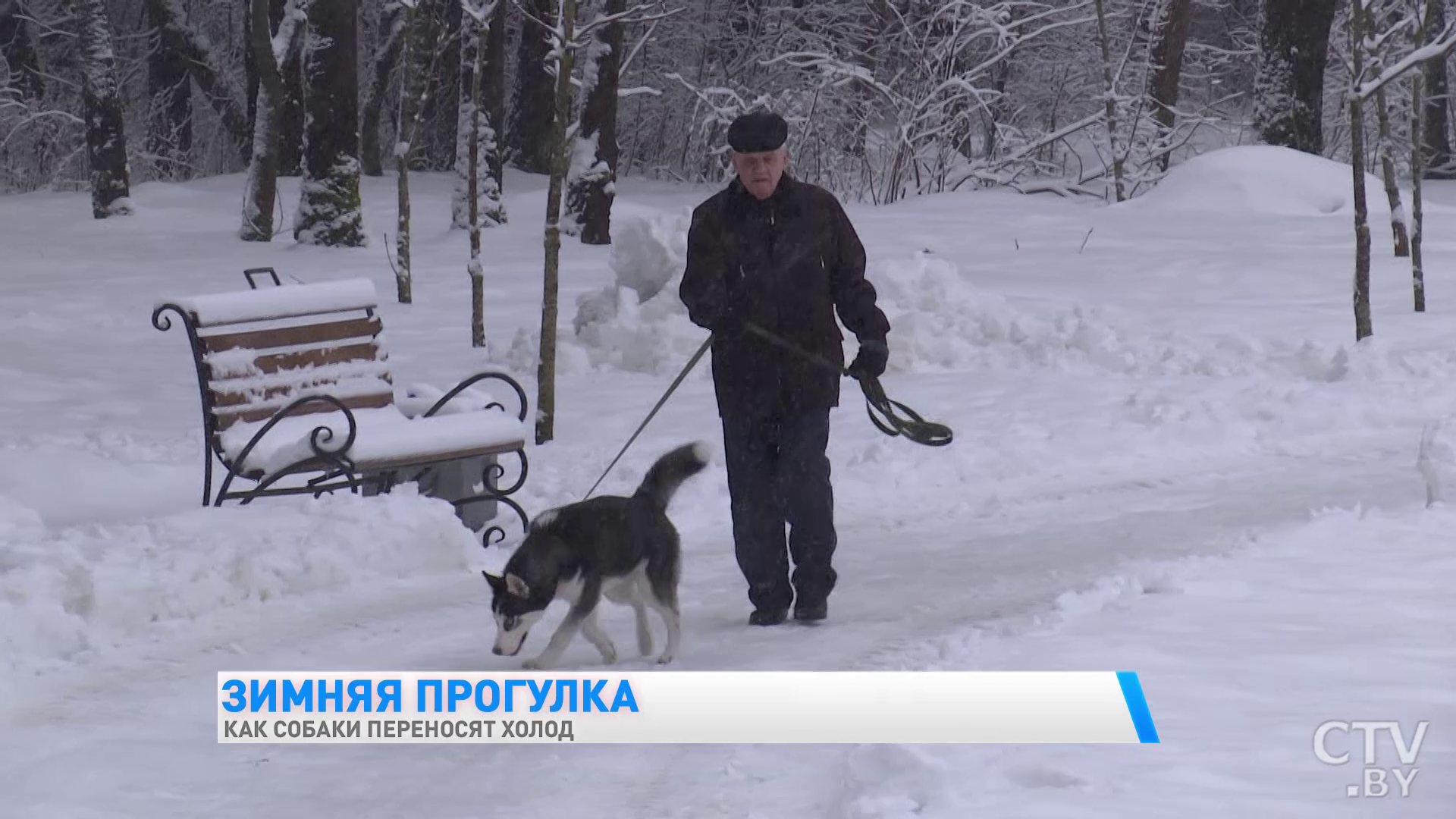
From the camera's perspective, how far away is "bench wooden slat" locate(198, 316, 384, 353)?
7.84m

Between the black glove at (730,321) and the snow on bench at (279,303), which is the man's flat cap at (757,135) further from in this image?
the snow on bench at (279,303)

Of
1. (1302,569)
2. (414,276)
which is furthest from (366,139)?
(1302,569)

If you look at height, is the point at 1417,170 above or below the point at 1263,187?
above

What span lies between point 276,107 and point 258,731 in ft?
51.9

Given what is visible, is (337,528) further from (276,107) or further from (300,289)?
(276,107)

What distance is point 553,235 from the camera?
32.3 ft

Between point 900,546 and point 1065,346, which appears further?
point 1065,346

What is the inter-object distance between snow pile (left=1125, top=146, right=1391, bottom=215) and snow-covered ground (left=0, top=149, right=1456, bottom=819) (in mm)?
1992

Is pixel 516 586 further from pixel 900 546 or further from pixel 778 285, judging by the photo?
pixel 900 546

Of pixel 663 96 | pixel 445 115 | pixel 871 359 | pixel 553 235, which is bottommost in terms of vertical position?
pixel 445 115

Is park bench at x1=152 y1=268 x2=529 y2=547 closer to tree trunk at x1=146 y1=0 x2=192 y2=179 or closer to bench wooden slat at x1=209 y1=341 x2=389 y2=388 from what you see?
bench wooden slat at x1=209 y1=341 x2=389 y2=388

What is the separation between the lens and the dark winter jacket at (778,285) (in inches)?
234

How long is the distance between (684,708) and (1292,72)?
18.6 meters

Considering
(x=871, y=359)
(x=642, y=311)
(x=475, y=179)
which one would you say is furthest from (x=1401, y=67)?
(x=871, y=359)
